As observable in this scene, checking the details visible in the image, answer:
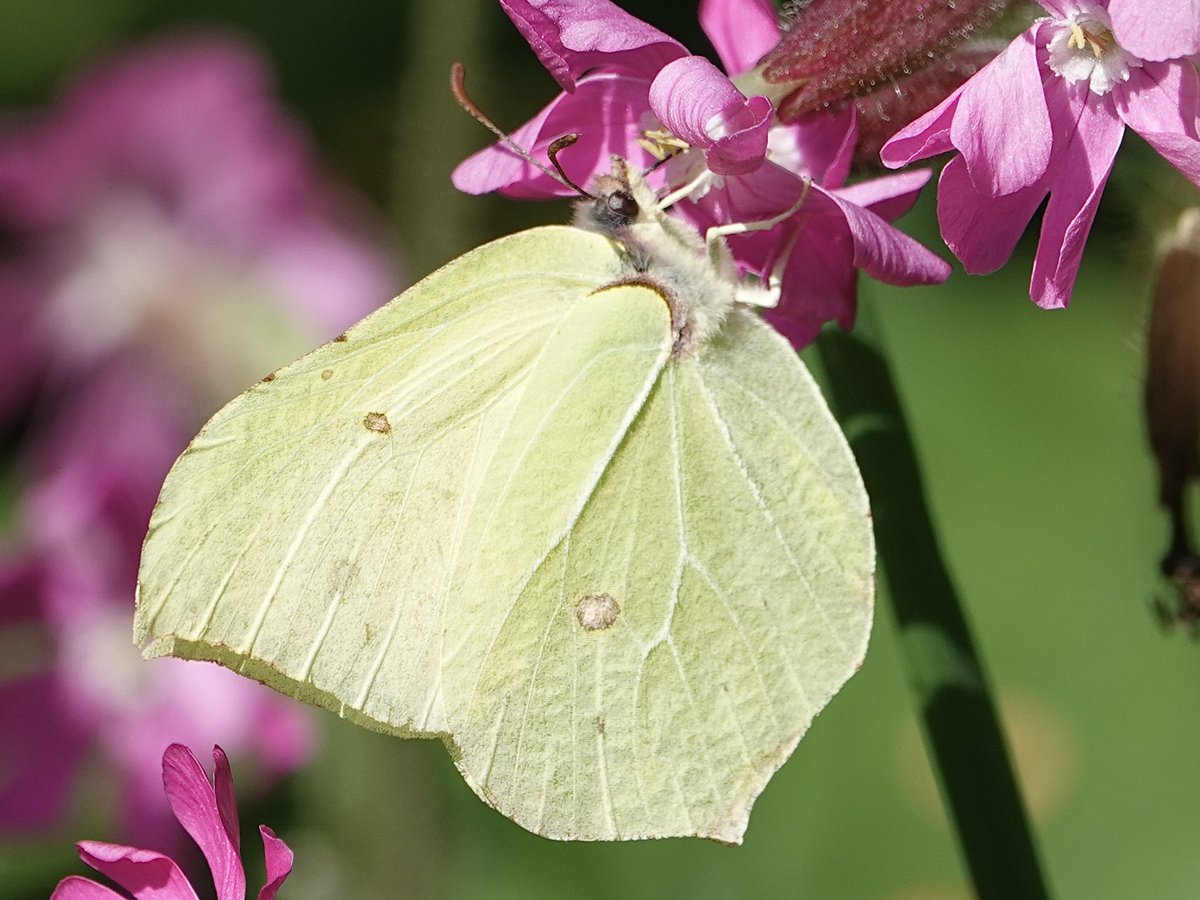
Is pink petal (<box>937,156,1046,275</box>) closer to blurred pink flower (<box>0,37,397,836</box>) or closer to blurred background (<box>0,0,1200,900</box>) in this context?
blurred background (<box>0,0,1200,900</box>)

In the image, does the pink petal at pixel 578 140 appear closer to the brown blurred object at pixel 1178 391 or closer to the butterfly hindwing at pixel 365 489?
the butterfly hindwing at pixel 365 489

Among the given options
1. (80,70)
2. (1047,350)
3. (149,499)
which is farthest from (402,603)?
(1047,350)

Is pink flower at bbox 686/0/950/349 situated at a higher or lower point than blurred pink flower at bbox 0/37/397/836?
higher

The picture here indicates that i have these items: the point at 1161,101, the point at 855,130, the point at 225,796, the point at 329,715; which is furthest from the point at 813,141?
the point at 329,715

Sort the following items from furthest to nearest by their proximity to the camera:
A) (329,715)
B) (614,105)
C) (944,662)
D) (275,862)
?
(329,715)
(614,105)
(944,662)
(275,862)

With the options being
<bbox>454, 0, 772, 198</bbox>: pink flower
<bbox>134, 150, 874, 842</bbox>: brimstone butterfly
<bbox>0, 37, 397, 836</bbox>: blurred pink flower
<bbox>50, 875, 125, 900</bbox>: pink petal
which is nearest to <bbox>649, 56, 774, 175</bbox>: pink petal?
<bbox>454, 0, 772, 198</bbox>: pink flower

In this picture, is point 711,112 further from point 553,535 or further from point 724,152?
point 553,535

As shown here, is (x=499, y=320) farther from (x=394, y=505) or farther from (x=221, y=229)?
(x=221, y=229)

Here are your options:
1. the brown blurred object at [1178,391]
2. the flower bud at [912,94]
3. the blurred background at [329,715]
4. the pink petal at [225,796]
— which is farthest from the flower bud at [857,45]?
the blurred background at [329,715]
